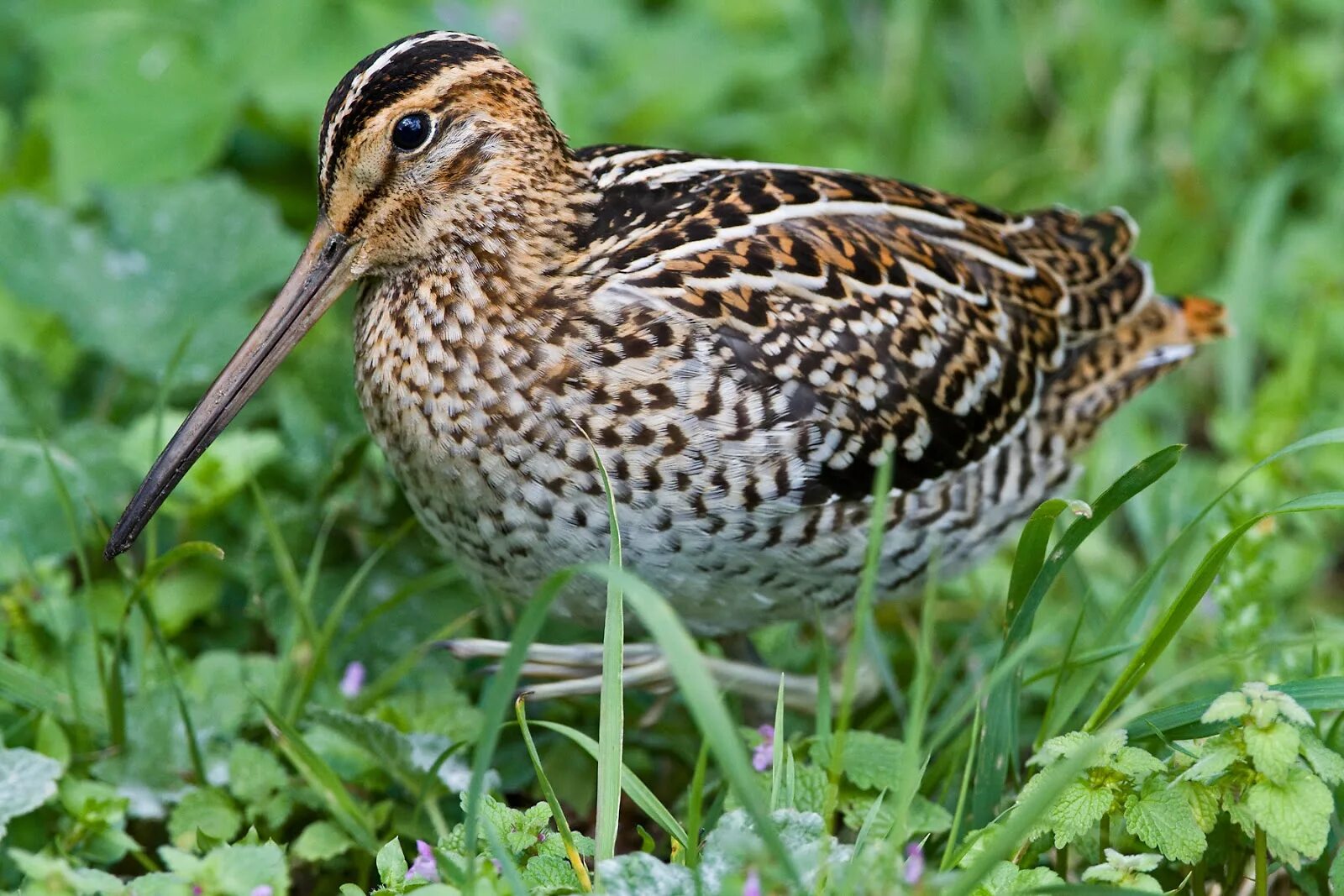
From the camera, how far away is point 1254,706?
2.28m

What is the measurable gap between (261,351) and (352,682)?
0.70 meters

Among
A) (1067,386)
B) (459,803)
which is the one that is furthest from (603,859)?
(1067,386)

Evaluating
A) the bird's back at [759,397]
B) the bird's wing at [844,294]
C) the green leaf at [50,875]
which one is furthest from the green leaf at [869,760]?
the green leaf at [50,875]

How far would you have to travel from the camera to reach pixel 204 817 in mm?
2818

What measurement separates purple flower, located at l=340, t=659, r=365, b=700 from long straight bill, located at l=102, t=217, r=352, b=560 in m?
0.55

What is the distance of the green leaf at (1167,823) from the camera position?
2334 mm

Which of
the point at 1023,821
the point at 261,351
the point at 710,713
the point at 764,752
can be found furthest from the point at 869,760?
the point at 261,351

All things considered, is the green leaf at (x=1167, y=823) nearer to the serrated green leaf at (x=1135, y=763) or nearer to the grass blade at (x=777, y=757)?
the serrated green leaf at (x=1135, y=763)

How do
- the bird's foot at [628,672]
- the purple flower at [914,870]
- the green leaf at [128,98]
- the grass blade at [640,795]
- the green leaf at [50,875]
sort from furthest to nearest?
1. the green leaf at [128,98]
2. the bird's foot at [628,672]
3. the grass blade at [640,795]
4. the purple flower at [914,870]
5. the green leaf at [50,875]

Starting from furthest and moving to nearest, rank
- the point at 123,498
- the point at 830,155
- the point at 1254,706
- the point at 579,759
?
the point at 830,155, the point at 123,498, the point at 579,759, the point at 1254,706

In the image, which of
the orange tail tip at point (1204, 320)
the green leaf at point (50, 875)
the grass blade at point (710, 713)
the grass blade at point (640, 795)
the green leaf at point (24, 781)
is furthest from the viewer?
the orange tail tip at point (1204, 320)

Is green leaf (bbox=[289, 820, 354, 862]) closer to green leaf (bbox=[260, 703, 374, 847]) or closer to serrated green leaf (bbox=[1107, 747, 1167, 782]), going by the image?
green leaf (bbox=[260, 703, 374, 847])

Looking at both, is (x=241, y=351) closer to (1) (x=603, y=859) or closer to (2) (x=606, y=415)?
(2) (x=606, y=415)

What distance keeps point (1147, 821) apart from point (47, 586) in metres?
2.17
